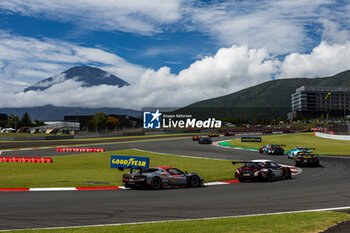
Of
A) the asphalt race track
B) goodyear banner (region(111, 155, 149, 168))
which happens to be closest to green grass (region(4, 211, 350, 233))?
the asphalt race track

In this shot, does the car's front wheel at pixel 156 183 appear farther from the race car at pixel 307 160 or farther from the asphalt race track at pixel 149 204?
the race car at pixel 307 160

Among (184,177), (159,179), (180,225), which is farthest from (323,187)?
(180,225)

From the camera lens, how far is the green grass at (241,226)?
28.0 ft

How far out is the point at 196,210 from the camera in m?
11.9

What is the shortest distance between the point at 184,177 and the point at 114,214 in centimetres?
825

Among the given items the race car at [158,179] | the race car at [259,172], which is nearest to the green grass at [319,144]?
the race car at [259,172]

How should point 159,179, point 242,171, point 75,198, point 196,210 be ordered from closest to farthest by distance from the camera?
point 196,210, point 75,198, point 159,179, point 242,171

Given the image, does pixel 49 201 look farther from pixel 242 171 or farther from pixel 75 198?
pixel 242 171

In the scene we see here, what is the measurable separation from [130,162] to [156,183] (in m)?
9.57

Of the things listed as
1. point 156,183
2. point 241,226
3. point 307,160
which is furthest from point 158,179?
point 307,160

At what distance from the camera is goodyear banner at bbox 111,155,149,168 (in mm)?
26562

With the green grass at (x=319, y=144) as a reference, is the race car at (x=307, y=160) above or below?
above

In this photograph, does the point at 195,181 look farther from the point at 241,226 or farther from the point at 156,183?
the point at 241,226

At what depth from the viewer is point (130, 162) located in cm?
2714
